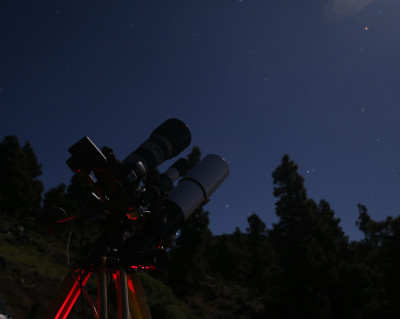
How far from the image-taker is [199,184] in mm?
4109

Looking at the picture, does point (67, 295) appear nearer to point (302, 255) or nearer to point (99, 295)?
point (99, 295)

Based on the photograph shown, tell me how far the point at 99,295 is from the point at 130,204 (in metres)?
0.94

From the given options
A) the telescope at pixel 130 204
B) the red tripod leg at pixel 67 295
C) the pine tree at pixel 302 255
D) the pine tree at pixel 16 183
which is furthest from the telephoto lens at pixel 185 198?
the pine tree at pixel 16 183

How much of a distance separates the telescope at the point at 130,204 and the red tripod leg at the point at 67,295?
188mm

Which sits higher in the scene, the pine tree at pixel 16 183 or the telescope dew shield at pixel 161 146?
the pine tree at pixel 16 183

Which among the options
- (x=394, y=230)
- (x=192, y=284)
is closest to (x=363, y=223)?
(x=394, y=230)

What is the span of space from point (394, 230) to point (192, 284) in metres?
17.2

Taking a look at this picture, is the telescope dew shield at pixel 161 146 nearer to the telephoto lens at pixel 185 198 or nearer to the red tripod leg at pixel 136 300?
the telephoto lens at pixel 185 198

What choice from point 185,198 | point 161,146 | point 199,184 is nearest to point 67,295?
point 185,198

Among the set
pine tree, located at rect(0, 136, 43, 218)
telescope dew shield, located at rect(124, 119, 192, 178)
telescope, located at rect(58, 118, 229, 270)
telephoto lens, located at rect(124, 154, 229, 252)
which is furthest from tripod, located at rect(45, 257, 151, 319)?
pine tree, located at rect(0, 136, 43, 218)

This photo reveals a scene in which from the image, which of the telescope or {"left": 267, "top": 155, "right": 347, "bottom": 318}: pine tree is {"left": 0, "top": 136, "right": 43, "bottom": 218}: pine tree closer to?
{"left": 267, "top": 155, "right": 347, "bottom": 318}: pine tree

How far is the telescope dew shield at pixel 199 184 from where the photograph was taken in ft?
12.5

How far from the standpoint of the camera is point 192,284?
96.3 ft

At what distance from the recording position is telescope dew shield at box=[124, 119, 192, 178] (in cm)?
399
